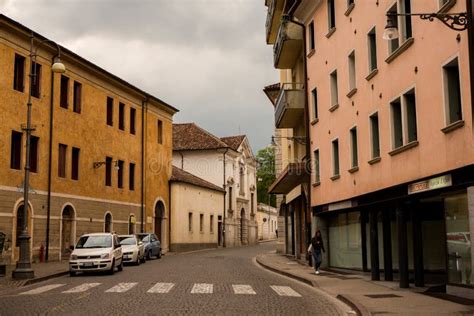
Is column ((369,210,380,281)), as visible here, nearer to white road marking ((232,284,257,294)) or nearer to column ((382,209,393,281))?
column ((382,209,393,281))

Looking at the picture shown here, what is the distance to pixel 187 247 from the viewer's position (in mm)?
51000

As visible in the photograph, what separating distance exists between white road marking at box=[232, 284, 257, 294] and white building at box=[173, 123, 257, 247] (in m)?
44.1

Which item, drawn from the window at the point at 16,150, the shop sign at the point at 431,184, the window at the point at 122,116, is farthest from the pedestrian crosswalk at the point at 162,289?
the window at the point at 122,116

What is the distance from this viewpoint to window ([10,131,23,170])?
29.5 meters

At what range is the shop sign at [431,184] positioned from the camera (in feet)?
46.4

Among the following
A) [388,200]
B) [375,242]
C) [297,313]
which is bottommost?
[297,313]

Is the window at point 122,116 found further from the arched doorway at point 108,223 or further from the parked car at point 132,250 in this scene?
the parked car at point 132,250

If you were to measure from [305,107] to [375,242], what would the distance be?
387 inches

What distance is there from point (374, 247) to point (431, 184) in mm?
5240

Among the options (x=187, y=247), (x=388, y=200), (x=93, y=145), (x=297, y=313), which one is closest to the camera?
(x=297, y=313)

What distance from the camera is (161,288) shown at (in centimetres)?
1762

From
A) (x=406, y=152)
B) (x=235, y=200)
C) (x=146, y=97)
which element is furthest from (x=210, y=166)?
(x=406, y=152)

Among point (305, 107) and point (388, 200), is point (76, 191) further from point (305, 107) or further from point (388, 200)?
point (388, 200)

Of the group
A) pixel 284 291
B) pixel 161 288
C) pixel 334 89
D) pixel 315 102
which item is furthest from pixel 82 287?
pixel 315 102
